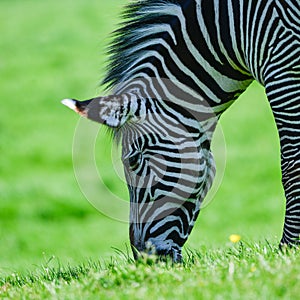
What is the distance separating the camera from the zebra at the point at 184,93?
675 centimetres

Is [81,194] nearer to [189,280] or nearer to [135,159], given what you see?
[135,159]

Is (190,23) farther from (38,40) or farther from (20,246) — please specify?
(38,40)

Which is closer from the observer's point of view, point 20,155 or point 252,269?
point 252,269

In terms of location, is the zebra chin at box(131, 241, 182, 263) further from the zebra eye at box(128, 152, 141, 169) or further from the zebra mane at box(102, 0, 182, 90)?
the zebra mane at box(102, 0, 182, 90)

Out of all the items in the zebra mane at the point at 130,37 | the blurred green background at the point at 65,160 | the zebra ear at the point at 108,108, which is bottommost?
the blurred green background at the point at 65,160

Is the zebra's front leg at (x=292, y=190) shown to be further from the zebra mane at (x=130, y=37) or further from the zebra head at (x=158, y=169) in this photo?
the zebra mane at (x=130, y=37)

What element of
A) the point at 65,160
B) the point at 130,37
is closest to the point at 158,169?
the point at 130,37

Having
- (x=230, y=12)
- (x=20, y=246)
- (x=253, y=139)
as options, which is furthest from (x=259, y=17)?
A: (x=253, y=139)

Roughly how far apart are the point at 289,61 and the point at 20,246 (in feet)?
43.8

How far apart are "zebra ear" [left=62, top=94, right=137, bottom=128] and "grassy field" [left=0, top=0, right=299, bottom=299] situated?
494 millimetres

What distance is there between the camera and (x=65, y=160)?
23.5 m

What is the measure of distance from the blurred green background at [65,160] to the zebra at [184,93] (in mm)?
6857

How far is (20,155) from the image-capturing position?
77.8 ft

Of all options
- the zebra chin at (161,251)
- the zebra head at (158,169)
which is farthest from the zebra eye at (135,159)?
the zebra chin at (161,251)
